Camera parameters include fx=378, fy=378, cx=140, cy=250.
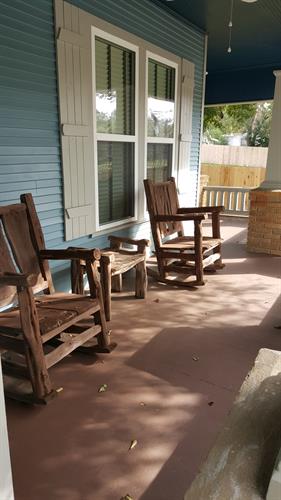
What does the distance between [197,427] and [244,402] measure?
871mm

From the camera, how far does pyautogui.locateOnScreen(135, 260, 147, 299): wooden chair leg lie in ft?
10.5

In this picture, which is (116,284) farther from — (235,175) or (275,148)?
(235,175)

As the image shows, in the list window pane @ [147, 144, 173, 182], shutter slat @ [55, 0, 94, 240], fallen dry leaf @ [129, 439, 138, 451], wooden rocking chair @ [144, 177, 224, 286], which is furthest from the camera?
window pane @ [147, 144, 173, 182]

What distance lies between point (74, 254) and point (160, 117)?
259cm

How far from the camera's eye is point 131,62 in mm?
3562

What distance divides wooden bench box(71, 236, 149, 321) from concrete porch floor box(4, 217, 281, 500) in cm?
17

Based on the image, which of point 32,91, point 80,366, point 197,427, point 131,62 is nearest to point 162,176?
point 131,62

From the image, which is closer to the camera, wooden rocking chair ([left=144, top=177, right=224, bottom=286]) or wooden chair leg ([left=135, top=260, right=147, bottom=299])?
wooden chair leg ([left=135, top=260, right=147, bottom=299])

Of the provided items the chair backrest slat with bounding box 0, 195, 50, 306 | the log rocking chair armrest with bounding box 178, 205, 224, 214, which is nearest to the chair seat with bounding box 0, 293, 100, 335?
the chair backrest slat with bounding box 0, 195, 50, 306

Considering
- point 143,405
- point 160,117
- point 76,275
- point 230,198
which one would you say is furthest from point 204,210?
point 230,198

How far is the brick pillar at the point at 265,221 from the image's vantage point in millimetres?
4652

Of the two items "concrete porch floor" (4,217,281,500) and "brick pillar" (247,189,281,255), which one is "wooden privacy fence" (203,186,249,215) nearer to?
"brick pillar" (247,189,281,255)

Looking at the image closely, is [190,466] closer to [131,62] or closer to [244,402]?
[244,402]

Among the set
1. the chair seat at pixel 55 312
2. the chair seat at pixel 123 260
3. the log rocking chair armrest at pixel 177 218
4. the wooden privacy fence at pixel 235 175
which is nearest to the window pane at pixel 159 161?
the log rocking chair armrest at pixel 177 218
